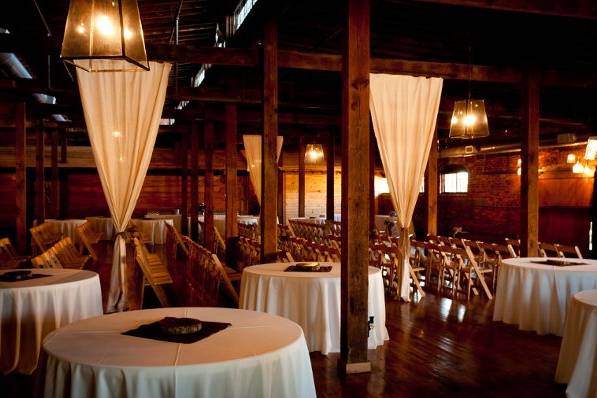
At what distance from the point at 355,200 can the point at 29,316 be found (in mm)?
2742

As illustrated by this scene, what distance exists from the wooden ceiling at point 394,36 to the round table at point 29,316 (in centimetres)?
306

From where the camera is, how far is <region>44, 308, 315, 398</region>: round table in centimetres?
222

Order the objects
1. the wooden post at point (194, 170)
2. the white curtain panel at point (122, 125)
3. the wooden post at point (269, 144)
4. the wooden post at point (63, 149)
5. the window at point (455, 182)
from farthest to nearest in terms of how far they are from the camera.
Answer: the wooden post at point (63, 149), the window at point (455, 182), the wooden post at point (194, 170), the wooden post at point (269, 144), the white curtain panel at point (122, 125)

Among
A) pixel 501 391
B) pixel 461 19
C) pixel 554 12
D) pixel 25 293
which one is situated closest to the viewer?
pixel 501 391

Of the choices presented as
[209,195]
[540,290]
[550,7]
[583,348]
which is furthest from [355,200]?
[209,195]

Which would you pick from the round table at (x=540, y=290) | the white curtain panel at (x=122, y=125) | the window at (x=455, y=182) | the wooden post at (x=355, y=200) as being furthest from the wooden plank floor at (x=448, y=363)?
the window at (x=455, y=182)

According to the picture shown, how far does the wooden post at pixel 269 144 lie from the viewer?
6.29m

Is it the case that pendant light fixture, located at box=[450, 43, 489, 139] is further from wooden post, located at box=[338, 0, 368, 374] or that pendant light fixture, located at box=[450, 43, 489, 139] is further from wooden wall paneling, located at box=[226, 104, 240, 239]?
wooden wall paneling, located at box=[226, 104, 240, 239]

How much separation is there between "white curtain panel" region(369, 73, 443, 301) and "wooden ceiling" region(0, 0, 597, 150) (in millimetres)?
972

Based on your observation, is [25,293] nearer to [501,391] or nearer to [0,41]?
[0,41]

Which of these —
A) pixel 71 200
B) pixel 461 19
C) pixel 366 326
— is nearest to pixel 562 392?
pixel 366 326

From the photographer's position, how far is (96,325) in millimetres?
2930

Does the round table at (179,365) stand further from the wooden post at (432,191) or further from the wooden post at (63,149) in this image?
the wooden post at (63,149)

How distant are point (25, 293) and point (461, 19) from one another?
5.79m
